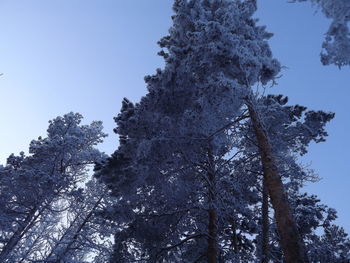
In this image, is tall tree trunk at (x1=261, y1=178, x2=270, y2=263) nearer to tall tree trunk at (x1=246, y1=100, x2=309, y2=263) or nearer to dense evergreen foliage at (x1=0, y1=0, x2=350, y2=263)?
dense evergreen foliage at (x1=0, y1=0, x2=350, y2=263)

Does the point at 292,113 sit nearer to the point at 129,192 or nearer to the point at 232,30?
the point at 232,30

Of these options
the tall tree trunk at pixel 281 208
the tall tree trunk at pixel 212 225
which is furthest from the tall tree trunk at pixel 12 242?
the tall tree trunk at pixel 281 208

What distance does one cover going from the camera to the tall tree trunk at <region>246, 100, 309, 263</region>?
5.71 m

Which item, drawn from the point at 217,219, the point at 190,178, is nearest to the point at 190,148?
the point at 190,178

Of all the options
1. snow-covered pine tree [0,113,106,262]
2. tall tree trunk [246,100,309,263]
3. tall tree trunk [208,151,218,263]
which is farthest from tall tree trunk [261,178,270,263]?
snow-covered pine tree [0,113,106,262]

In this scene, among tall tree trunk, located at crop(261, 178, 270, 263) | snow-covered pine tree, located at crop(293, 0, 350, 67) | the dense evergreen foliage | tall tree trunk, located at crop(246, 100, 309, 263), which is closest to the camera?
snow-covered pine tree, located at crop(293, 0, 350, 67)

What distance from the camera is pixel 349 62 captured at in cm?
508

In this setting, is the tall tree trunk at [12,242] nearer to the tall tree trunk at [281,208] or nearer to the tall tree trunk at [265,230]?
the tall tree trunk at [265,230]

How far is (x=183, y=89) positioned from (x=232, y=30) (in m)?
2.34

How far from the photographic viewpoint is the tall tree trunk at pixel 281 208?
5713mm

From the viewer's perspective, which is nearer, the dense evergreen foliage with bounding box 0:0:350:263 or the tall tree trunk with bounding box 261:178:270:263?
the dense evergreen foliage with bounding box 0:0:350:263

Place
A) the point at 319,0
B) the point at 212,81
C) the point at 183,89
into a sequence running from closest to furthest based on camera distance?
the point at 319,0
the point at 212,81
the point at 183,89

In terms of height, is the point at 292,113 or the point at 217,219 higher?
the point at 292,113

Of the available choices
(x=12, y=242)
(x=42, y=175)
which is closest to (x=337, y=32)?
(x=42, y=175)
